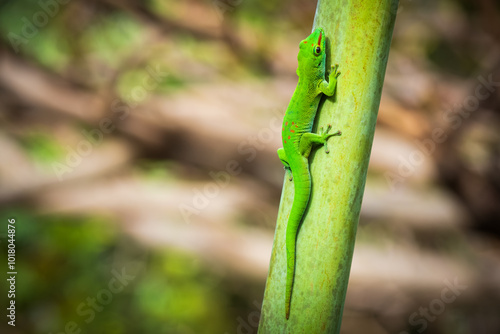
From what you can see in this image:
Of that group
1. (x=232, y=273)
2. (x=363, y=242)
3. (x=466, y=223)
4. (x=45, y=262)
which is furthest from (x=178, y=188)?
(x=466, y=223)

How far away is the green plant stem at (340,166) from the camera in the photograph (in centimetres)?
78

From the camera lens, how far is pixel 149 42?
12.2 ft

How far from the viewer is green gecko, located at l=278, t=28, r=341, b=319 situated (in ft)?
2.73

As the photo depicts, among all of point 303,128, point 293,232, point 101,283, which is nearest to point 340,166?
point 293,232

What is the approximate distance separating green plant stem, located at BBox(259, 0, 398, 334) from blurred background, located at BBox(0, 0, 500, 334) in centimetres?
206

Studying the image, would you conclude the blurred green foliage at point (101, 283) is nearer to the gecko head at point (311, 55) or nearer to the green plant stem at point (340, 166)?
the gecko head at point (311, 55)

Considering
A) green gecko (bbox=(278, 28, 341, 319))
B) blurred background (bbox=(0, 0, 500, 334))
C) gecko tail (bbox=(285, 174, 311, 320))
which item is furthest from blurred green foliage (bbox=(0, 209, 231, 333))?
gecko tail (bbox=(285, 174, 311, 320))

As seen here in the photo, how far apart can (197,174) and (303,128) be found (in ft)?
7.85

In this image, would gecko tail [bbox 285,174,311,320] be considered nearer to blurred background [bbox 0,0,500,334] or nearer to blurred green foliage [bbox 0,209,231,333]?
blurred background [bbox 0,0,500,334]

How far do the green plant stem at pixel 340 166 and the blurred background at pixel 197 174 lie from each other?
2.06m

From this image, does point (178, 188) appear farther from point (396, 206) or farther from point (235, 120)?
point (396, 206)

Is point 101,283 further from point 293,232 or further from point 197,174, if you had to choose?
point 293,232

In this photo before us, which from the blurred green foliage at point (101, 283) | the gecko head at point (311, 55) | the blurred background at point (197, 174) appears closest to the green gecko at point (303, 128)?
the gecko head at point (311, 55)

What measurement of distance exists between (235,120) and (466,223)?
6.27 feet
